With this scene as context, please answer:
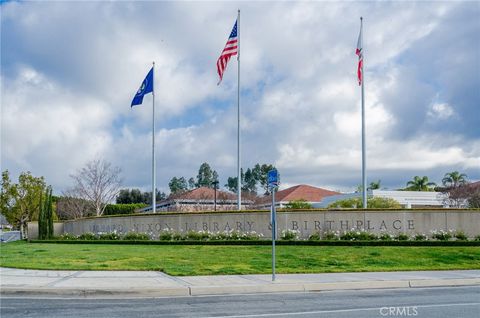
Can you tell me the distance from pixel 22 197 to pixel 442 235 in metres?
41.1

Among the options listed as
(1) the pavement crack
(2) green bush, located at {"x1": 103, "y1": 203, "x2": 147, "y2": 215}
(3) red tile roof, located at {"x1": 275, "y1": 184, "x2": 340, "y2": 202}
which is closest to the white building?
(3) red tile roof, located at {"x1": 275, "y1": 184, "x2": 340, "y2": 202}

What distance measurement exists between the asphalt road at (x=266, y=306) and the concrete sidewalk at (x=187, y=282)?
54cm

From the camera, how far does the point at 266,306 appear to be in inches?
426

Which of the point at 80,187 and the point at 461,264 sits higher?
the point at 80,187

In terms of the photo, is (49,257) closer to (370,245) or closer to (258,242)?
(258,242)

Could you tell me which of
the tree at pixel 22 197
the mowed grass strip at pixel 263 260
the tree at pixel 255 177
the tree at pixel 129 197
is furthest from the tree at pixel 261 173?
the mowed grass strip at pixel 263 260

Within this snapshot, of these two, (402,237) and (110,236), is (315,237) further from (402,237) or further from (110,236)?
(110,236)

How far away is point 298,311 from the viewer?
1016 cm

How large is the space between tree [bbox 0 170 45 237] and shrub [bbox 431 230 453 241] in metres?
38.6

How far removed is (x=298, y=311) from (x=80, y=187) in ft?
192

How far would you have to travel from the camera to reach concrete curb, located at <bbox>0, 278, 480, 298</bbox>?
1209 cm

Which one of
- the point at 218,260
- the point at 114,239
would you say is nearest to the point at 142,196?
the point at 114,239

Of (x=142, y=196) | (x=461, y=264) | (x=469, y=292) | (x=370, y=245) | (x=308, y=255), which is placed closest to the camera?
(x=469, y=292)

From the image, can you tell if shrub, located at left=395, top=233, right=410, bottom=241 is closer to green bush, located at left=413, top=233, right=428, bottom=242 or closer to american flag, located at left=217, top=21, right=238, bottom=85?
green bush, located at left=413, top=233, right=428, bottom=242
